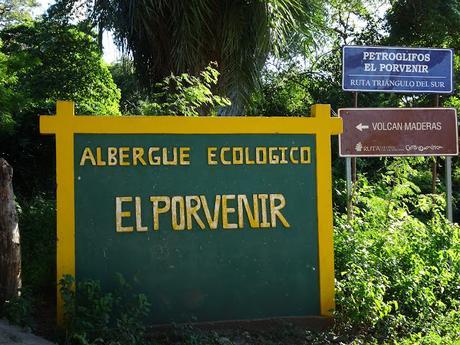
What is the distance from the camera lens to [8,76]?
748 centimetres

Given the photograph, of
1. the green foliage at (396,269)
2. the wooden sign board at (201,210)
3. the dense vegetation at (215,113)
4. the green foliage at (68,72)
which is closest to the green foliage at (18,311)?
the dense vegetation at (215,113)

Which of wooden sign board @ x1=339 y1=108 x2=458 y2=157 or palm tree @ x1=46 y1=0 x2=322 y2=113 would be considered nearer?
wooden sign board @ x1=339 y1=108 x2=458 y2=157

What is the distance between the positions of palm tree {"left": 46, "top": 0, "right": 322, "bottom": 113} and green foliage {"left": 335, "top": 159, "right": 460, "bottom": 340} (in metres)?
2.45

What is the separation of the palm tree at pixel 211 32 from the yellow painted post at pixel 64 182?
3.02m

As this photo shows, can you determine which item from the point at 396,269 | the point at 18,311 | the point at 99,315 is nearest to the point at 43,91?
the point at 18,311

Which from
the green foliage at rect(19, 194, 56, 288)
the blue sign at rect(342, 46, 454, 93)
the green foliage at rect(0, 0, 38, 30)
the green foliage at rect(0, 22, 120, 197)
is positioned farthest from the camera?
the green foliage at rect(0, 0, 38, 30)

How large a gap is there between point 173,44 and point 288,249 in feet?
12.0

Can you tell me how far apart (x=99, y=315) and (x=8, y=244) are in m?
0.89

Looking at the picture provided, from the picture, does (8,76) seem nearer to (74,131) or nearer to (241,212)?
(74,131)

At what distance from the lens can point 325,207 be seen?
5.14m

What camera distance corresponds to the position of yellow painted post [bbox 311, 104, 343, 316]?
5.09 m

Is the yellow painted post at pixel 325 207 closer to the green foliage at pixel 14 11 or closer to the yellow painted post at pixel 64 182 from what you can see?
the yellow painted post at pixel 64 182

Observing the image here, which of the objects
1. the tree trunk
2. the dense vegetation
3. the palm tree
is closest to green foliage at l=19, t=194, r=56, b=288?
the dense vegetation

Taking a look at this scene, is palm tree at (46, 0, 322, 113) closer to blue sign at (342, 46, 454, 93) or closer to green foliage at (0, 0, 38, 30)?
blue sign at (342, 46, 454, 93)
